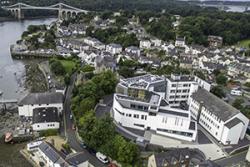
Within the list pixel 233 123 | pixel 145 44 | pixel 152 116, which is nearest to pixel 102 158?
pixel 152 116

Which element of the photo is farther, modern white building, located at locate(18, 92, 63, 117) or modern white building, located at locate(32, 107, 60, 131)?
modern white building, located at locate(18, 92, 63, 117)

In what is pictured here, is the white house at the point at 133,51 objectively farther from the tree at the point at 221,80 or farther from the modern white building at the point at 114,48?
the tree at the point at 221,80

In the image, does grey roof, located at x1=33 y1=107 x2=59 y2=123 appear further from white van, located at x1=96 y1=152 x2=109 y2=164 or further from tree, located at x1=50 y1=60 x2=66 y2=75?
tree, located at x1=50 y1=60 x2=66 y2=75

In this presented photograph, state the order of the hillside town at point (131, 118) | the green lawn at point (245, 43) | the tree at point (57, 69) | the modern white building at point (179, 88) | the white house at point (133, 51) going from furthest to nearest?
the green lawn at point (245, 43) < the white house at point (133, 51) < the tree at point (57, 69) < the modern white building at point (179, 88) < the hillside town at point (131, 118)

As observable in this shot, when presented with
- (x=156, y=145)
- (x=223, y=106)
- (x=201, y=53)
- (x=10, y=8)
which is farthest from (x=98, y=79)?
(x=10, y=8)

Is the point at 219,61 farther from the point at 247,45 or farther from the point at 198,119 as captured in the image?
the point at 198,119

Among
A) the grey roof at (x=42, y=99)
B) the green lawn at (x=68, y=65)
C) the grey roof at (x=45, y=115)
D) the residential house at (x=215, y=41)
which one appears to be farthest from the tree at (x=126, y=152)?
the residential house at (x=215, y=41)

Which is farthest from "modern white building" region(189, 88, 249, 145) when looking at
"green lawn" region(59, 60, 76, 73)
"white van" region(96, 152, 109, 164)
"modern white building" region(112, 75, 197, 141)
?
"green lawn" region(59, 60, 76, 73)
